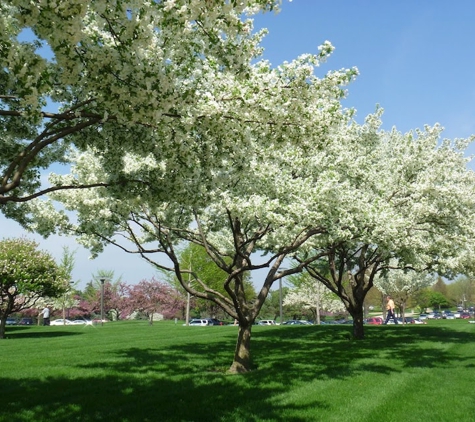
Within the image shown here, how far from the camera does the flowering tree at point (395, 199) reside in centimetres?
1429

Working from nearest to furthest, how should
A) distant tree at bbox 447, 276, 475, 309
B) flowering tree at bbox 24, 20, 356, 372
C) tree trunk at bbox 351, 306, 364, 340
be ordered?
flowering tree at bbox 24, 20, 356, 372
tree trunk at bbox 351, 306, 364, 340
distant tree at bbox 447, 276, 475, 309

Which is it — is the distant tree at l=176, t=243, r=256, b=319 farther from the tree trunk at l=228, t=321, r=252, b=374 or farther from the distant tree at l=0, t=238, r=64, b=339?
the tree trunk at l=228, t=321, r=252, b=374

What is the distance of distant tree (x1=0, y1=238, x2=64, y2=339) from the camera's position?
95.7ft

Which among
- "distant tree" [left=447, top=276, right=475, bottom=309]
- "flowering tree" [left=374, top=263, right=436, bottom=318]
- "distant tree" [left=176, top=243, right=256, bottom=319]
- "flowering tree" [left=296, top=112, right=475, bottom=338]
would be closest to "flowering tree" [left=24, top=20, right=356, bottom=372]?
"flowering tree" [left=296, top=112, right=475, bottom=338]

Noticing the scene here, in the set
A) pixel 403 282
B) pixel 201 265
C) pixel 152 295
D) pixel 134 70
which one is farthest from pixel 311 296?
pixel 134 70

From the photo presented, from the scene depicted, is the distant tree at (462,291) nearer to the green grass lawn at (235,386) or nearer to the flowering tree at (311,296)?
the flowering tree at (311,296)

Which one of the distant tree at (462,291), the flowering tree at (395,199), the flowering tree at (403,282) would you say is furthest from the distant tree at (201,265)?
the distant tree at (462,291)

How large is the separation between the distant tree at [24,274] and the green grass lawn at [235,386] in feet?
37.3

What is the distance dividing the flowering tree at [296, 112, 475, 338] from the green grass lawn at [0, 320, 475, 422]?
3.93 metres

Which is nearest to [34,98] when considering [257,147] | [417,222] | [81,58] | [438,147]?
[81,58]

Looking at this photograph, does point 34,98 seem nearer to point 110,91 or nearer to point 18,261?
point 110,91

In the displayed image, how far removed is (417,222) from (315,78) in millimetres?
11237

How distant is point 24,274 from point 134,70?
83.7 ft

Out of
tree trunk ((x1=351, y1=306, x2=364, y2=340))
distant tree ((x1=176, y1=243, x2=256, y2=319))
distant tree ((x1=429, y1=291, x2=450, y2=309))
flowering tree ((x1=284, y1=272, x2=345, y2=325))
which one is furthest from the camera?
distant tree ((x1=429, y1=291, x2=450, y2=309))
